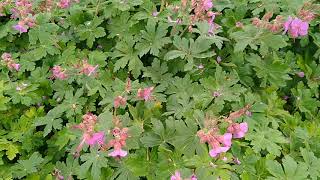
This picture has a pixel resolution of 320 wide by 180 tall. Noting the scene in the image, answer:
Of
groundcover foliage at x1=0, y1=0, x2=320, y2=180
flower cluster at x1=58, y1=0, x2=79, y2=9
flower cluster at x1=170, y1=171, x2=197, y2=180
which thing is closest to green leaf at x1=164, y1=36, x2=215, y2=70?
groundcover foliage at x1=0, y1=0, x2=320, y2=180

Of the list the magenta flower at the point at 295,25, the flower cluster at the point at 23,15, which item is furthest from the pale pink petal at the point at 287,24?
the flower cluster at the point at 23,15

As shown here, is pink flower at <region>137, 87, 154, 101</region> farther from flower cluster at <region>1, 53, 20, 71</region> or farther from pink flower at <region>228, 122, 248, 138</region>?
flower cluster at <region>1, 53, 20, 71</region>

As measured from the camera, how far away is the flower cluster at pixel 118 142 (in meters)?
2.06

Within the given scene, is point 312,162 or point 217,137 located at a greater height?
point 217,137

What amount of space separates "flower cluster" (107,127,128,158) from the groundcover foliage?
10mm

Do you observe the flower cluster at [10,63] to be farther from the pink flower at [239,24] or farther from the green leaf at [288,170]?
the green leaf at [288,170]

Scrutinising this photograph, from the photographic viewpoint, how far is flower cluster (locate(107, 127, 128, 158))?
2.06 metres

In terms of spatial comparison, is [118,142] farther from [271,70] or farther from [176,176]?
[271,70]

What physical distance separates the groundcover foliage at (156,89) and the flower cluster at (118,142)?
0.01 metres

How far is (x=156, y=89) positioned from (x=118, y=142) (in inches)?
29.0

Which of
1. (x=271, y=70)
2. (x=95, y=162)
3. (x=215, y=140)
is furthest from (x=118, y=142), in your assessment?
(x=271, y=70)

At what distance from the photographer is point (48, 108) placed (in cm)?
298

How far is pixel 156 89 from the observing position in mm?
2738

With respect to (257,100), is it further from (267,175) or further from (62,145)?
(62,145)
